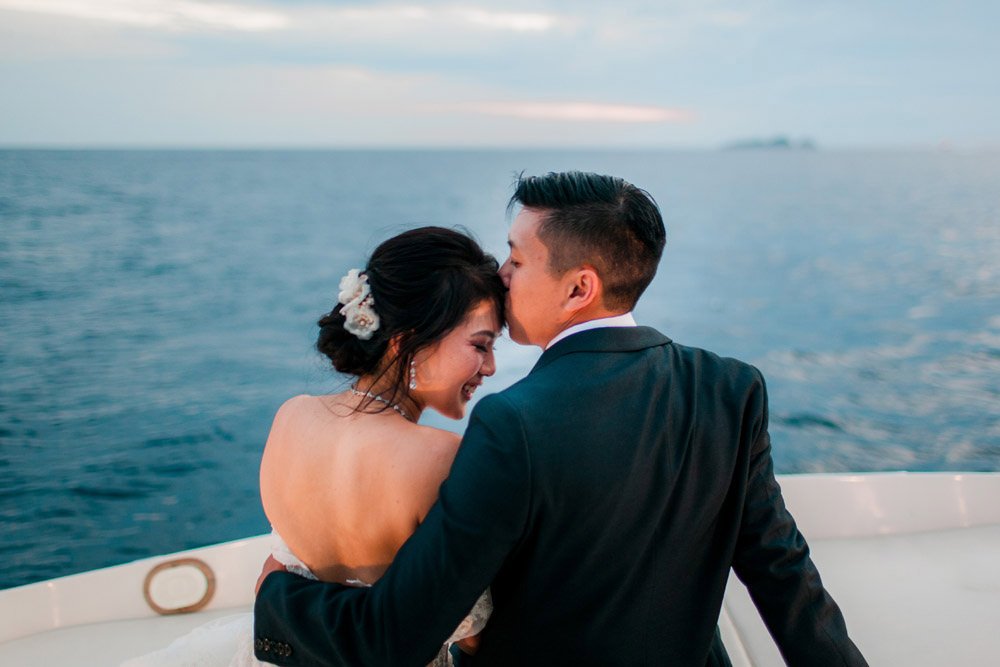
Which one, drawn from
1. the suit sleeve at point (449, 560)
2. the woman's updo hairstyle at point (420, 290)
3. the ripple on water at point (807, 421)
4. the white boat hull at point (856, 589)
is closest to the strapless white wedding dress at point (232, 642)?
the suit sleeve at point (449, 560)

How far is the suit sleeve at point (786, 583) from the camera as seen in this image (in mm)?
1447

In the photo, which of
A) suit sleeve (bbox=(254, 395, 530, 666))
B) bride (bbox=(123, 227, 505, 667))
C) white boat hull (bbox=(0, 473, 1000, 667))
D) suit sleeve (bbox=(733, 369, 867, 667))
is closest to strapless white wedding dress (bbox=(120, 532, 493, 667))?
bride (bbox=(123, 227, 505, 667))

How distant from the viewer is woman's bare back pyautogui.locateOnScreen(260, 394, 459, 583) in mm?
1357

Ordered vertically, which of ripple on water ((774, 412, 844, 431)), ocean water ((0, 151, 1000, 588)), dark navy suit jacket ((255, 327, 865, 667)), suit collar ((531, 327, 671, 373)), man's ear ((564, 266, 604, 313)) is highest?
man's ear ((564, 266, 604, 313))

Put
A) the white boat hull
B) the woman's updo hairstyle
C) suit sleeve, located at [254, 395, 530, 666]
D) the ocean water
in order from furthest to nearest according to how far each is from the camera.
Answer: the ocean water, the white boat hull, the woman's updo hairstyle, suit sleeve, located at [254, 395, 530, 666]

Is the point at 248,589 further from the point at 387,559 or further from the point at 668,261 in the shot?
the point at 668,261

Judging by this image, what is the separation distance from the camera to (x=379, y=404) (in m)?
1.51

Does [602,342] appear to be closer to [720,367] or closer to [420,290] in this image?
[720,367]

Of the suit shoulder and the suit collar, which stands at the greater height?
the suit collar

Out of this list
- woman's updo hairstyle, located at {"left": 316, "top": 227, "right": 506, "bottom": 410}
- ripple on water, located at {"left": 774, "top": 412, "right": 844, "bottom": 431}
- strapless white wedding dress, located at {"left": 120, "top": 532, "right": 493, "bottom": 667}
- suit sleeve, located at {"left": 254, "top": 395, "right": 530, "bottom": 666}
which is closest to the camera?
suit sleeve, located at {"left": 254, "top": 395, "right": 530, "bottom": 666}

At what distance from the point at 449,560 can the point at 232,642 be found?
3.22ft

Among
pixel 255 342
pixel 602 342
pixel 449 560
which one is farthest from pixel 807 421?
pixel 449 560

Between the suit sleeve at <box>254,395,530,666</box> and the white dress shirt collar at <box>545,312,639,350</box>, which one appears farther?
the white dress shirt collar at <box>545,312,639,350</box>

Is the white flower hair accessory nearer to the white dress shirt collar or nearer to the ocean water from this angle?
the ocean water
